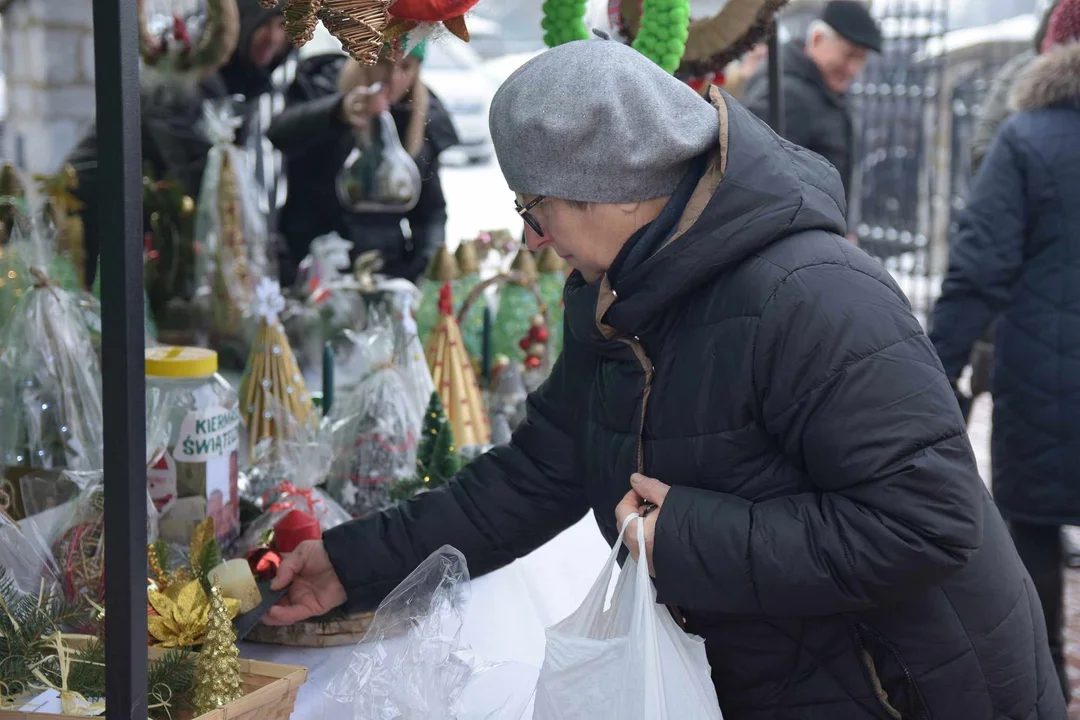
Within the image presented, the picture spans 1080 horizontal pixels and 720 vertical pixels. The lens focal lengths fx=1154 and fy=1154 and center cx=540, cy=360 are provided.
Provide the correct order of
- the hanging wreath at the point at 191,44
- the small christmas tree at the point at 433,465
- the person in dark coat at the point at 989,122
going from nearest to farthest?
1. the small christmas tree at the point at 433,465
2. the hanging wreath at the point at 191,44
3. the person in dark coat at the point at 989,122

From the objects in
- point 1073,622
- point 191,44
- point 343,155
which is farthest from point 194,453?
point 1073,622

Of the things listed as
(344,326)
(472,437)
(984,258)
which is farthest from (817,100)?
(472,437)

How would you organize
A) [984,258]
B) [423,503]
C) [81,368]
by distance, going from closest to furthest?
[423,503] → [81,368] → [984,258]

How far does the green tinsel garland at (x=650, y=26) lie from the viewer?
1.90m

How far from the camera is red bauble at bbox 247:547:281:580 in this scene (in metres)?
1.58

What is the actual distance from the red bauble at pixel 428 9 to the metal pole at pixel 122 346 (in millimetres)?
411

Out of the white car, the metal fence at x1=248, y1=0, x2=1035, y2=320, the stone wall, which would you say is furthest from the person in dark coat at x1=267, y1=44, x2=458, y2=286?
the metal fence at x1=248, y1=0, x2=1035, y2=320

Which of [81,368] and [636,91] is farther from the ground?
[636,91]

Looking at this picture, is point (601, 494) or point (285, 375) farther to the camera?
point (285, 375)

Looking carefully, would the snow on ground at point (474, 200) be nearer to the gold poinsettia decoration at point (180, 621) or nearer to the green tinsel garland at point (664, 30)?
the green tinsel garland at point (664, 30)

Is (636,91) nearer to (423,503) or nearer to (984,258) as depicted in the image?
(423,503)

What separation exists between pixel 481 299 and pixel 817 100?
1.97 metres

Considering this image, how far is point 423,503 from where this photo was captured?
1.61 m

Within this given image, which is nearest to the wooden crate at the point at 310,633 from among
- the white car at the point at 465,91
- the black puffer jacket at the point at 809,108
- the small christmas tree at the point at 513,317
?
the small christmas tree at the point at 513,317
